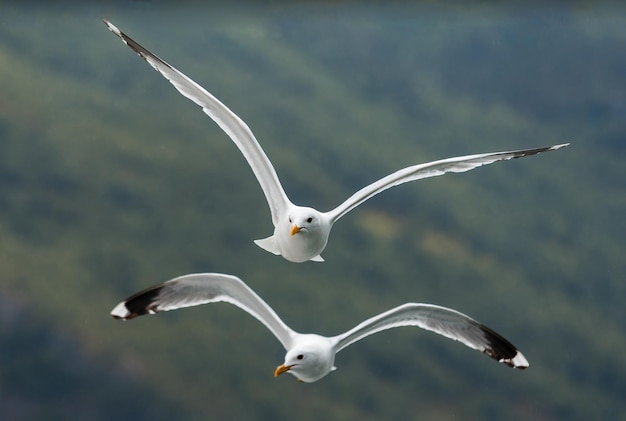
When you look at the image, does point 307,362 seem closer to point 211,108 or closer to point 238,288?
point 238,288

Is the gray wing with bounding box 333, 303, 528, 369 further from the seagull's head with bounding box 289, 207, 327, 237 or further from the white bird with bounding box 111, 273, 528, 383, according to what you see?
the seagull's head with bounding box 289, 207, 327, 237

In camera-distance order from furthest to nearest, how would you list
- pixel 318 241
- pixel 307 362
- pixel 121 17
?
1. pixel 121 17
2. pixel 307 362
3. pixel 318 241

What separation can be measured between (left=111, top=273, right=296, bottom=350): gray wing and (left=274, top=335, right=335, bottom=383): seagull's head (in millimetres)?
235

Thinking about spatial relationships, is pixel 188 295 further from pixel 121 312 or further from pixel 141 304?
pixel 121 312

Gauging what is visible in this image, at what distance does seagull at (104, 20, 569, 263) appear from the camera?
4.15 metres

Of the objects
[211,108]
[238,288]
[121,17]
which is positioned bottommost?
[238,288]

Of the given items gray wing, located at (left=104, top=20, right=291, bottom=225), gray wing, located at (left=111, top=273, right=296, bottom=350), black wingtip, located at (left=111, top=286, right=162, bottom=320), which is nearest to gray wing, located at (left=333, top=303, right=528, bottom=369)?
gray wing, located at (left=111, top=273, right=296, bottom=350)

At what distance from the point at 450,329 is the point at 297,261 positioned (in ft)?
3.15

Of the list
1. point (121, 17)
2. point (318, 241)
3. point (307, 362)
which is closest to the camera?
point (318, 241)

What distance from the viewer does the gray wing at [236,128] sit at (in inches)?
169

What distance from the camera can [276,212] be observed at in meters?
4.41

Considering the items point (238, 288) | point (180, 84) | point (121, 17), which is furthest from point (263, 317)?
point (121, 17)

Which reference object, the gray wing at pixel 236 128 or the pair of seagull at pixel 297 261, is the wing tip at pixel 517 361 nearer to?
the pair of seagull at pixel 297 261

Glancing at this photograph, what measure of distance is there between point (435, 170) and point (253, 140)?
0.90 meters
